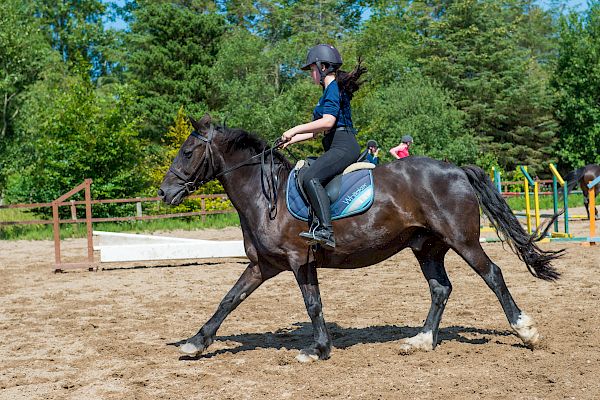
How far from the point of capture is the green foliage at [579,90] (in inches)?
1492

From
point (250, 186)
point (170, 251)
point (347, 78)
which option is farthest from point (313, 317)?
point (170, 251)

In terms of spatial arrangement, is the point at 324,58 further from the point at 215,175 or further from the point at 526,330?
the point at 526,330

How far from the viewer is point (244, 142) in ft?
21.3

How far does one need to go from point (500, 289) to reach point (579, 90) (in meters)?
36.9

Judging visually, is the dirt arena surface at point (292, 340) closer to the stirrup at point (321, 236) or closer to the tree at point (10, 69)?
the stirrup at point (321, 236)

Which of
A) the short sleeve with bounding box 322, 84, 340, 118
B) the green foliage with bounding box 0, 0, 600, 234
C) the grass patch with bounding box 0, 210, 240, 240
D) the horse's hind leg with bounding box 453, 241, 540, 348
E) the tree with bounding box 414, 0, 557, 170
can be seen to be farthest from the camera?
the tree with bounding box 414, 0, 557, 170

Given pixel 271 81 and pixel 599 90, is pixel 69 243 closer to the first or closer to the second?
pixel 271 81

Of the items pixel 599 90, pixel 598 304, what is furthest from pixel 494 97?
pixel 598 304

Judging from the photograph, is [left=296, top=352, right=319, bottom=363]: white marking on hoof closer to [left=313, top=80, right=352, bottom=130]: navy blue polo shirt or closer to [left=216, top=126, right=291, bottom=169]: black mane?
[left=216, top=126, right=291, bottom=169]: black mane

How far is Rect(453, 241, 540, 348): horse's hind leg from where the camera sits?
590 cm

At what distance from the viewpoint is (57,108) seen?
2723cm

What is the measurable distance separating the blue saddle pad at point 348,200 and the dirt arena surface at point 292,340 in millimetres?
1303

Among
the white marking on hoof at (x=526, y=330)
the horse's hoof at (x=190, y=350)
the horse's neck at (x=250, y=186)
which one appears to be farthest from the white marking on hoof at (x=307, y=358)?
the white marking on hoof at (x=526, y=330)

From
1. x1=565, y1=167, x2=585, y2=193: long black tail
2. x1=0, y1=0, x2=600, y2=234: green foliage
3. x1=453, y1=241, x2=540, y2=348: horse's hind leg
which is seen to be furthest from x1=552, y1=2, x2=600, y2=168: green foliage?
x1=453, y1=241, x2=540, y2=348: horse's hind leg
